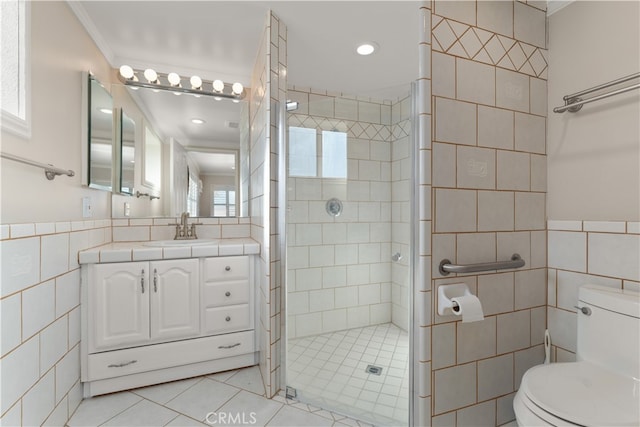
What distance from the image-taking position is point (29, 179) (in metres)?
1.21

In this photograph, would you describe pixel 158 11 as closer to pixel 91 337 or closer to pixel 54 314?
pixel 54 314

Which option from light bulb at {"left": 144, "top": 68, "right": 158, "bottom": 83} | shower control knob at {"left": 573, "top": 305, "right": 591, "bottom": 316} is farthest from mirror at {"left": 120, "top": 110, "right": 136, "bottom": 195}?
shower control knob at {"left": 573, "top": 305, "right": 591, "bottom": 316}

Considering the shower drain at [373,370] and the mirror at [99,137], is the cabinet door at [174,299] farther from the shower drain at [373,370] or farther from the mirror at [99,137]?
the shower drain at [373,370]

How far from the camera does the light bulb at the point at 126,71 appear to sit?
2109mm

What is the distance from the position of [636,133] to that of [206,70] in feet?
9.08

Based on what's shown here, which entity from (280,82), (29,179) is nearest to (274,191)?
(280,82)

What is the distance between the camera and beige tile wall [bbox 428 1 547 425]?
1.28 m

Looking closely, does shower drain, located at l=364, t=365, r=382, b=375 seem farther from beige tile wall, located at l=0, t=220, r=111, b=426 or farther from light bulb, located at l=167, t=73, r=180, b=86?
light bulb, located at l=167, t=73, r=180, b=86

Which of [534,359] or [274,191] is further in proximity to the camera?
[274,191]

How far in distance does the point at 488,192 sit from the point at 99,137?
2411 mm

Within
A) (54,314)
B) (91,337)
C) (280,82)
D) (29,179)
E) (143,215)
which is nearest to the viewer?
(29,179)

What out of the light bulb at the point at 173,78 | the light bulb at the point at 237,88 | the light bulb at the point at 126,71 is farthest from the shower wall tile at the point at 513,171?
the light bulb at the point at 126,71

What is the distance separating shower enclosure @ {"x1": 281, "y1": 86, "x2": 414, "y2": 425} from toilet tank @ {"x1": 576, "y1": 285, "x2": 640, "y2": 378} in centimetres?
82

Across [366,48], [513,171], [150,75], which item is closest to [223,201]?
[150,75]
